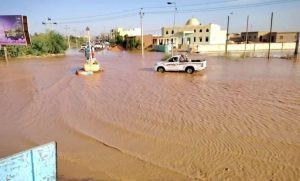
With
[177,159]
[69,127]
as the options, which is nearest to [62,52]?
[69,127]

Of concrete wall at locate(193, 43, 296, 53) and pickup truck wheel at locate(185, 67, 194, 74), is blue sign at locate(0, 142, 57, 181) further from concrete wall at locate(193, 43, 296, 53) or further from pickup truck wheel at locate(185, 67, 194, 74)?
concrete wall at locate(193, 43, 296, 53)

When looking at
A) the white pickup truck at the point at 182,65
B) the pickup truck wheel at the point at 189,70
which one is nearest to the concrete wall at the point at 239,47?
the white pickup truck at the point at 182,65

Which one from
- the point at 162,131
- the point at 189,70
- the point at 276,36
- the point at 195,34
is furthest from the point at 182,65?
the point at 276,36

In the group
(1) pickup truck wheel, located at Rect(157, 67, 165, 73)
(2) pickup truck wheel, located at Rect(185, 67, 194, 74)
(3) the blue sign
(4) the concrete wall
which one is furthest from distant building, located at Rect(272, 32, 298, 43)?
(3) the blue sign

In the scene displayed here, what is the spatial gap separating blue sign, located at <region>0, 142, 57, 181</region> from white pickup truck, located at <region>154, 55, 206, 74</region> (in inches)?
705

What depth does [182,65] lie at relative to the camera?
21062mm

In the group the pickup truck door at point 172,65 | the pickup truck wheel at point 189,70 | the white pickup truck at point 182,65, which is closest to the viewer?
the white pickup truck at point 182,65

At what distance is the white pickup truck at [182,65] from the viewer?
67.6ft

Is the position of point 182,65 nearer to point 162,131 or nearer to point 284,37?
point 162,131

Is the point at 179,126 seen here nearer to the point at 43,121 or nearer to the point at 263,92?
the point at 43,121

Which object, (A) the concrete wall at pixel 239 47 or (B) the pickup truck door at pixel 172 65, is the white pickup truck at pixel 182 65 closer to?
(B) the pickup truck door at pixel 172 65

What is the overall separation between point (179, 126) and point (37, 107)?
6.51 meters

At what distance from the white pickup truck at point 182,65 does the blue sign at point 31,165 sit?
17.9 m

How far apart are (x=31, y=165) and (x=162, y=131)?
496cm
